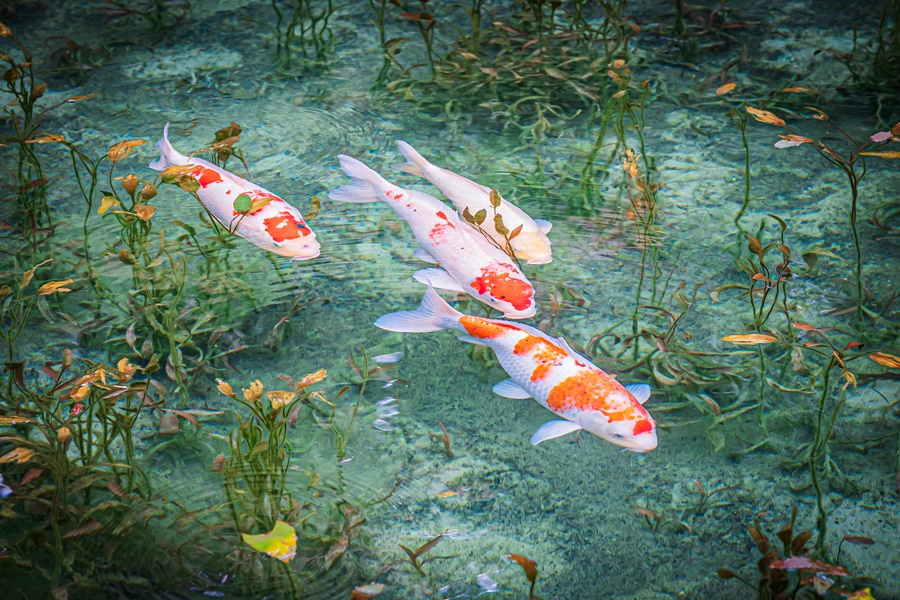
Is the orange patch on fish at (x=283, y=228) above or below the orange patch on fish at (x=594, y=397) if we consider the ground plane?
above

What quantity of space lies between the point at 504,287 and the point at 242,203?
1022 mm

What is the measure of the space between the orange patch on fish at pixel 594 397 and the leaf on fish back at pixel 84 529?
142cm

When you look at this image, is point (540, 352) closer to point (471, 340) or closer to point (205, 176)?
point (471, 340)

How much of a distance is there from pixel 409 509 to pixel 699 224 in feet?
6.38

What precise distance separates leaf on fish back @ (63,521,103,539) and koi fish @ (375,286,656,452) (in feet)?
3.92

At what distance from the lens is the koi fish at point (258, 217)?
3023 mm

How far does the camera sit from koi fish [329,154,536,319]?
280cm

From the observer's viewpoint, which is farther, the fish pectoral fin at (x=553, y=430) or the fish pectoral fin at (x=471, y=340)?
the fish pectoral fin at (x=471, y=340)

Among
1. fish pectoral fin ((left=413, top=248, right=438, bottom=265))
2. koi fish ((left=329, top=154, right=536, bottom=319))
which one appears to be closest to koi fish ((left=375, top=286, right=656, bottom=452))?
koi fish ((left=329, top=154, right=536, bottom=319))

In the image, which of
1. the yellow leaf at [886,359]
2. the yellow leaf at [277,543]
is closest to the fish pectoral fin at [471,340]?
the yellow leaf at [277,543]

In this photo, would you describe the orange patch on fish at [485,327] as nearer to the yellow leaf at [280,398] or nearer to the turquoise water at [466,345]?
the turquoise water at [466,345]

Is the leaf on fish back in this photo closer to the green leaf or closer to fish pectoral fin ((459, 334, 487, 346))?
the green leaf

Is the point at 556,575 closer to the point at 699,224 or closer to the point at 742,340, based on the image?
the point at 742,340

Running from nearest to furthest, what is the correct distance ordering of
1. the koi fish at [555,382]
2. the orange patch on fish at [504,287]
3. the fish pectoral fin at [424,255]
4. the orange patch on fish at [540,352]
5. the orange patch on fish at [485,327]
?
1. the koi fish at [555,382]
2. the orange patch on fish at [540,352]
3. the orange patch on fish at [485,327]
4. the orange patch on fish at [504,287]
5. the fish pectoral fin at [424,255]
